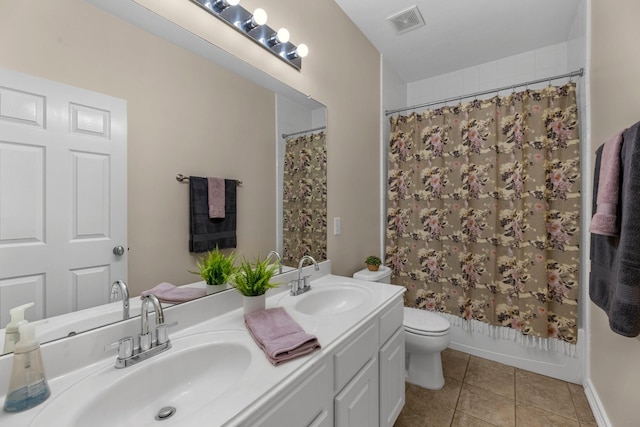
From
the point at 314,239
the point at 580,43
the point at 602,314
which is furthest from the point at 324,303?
the point at 580,43

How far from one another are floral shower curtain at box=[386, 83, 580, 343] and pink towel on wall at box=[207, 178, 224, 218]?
1699 mm

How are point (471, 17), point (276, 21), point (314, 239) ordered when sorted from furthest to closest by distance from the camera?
point (471, 17), point (314, 239), point (276, 21)

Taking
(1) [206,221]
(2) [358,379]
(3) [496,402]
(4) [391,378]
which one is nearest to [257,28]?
(1) [206,221]

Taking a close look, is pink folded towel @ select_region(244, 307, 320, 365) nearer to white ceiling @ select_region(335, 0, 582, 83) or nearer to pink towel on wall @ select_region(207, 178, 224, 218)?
pink towel on wall @ select_region(207, 178, 224, 218)

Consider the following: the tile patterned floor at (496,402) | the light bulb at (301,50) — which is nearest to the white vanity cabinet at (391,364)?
the tile patterned floor at (496,402)

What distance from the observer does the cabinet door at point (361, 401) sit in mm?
973

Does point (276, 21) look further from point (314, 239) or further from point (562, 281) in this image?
point (562, 281)

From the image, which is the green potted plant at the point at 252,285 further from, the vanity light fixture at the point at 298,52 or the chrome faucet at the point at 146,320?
the vanity light fixture at the point at 298,52

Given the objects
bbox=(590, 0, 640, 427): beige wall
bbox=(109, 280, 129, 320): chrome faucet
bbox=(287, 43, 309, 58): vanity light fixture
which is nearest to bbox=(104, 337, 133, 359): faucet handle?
bbox=(109, 280, 129, 320): chrome faucet

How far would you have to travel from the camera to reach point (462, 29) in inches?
83.5

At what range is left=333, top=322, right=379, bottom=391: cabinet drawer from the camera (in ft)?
3.13

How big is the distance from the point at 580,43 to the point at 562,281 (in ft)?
5.24

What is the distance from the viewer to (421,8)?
193cm

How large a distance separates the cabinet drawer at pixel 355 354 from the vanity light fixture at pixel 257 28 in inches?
55.6
